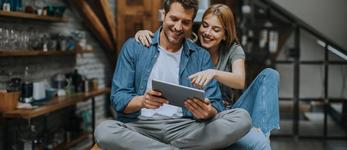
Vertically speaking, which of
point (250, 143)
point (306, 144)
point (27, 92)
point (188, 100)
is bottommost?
point (306, 144)

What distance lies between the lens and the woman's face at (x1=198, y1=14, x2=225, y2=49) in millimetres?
2408

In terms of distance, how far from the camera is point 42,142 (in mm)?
3674

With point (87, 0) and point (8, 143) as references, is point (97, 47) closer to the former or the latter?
point (87, 0)

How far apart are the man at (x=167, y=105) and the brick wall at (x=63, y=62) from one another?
4.77 ft

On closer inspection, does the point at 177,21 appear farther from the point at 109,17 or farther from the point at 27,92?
the point at 109,17

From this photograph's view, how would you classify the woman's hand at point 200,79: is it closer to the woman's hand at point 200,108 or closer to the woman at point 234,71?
the woman's hand at point 200,108

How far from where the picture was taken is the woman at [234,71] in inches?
91.1

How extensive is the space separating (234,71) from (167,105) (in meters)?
0.44

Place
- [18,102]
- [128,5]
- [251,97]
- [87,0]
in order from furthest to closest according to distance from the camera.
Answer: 1. [128,5]
2. [87,0]
3. [18,102]
4. [251,97]

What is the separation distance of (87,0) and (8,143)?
6.71 feet

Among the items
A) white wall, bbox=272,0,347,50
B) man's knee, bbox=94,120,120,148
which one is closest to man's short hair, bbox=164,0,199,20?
man's knee, bbox=94,120,120,148

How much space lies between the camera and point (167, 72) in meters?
2.23

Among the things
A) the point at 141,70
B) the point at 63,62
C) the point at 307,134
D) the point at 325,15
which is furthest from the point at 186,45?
the point at 325,15

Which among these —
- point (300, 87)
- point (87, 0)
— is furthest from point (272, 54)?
point (87, 0)
